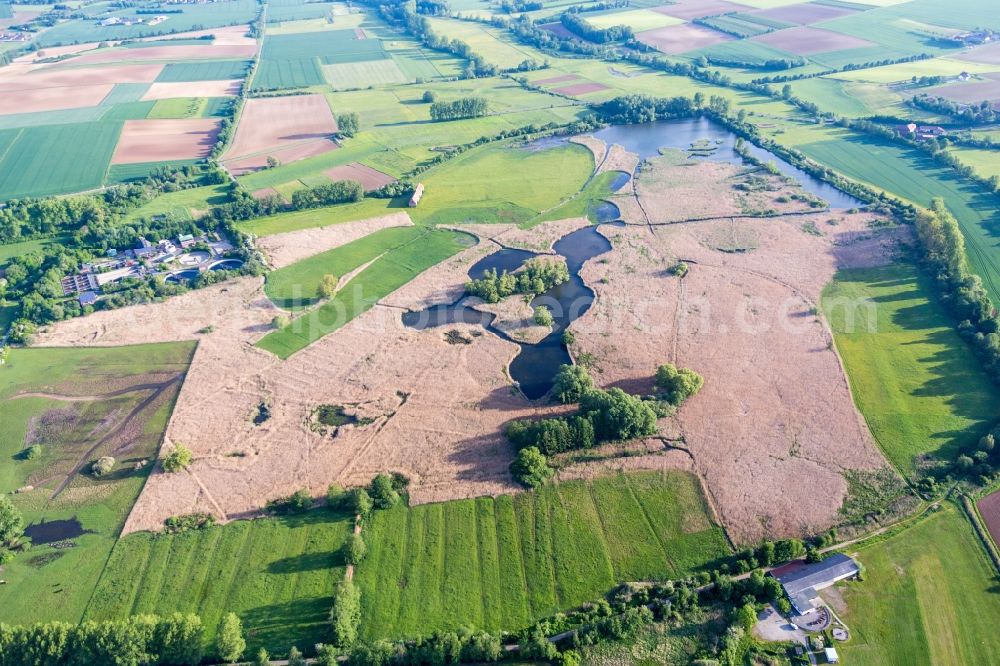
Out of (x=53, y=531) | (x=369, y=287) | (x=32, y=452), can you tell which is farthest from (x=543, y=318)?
(x=32, y=452)

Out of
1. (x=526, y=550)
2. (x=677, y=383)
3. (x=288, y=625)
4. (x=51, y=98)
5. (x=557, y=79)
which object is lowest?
(x=288, y=625)

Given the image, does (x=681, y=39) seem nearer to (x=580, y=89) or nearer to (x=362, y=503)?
(x=580, y=89)

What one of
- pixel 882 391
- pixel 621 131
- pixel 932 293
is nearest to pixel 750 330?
pixel 882 391

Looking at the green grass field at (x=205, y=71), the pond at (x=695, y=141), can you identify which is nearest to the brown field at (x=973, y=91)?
the pond at (x=695, y=141)

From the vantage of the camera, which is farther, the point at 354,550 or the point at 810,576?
Result: the point at 354,550

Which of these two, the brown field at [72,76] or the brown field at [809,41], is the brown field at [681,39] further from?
the brown field at [72,76]

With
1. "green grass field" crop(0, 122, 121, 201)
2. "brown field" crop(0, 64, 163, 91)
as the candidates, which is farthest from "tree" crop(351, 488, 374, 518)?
"brown field" crop(0, 64, 163, 91)

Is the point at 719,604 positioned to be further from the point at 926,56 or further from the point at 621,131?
the point at 926,56
